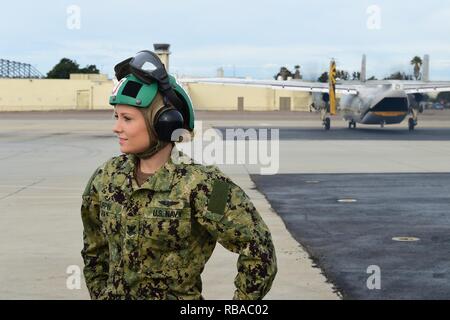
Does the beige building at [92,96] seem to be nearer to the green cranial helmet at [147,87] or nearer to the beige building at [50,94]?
the beige building at [50,94]

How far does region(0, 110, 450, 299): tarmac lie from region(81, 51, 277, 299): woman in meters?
5.10

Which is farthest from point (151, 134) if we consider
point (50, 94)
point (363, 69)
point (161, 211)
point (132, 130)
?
point (50, 94)

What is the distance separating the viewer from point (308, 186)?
67.1 feet

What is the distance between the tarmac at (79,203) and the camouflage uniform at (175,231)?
508 cm

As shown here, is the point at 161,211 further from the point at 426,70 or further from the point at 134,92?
the point at 426,70

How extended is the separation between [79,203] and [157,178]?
13.6 m

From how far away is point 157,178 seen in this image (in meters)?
3.70

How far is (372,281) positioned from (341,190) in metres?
10.0

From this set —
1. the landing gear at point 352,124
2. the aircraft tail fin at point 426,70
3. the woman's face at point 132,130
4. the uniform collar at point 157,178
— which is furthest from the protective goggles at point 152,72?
the aircraft tail fin at point 426,70

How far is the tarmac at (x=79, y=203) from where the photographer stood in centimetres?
931

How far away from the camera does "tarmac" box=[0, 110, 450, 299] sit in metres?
9.31

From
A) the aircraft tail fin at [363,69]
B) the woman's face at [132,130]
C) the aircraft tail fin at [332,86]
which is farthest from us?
the aircraft tail fin at [363,69]

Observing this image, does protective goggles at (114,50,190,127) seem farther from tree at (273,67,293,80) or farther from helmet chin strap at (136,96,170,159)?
tree at (273,67,293,80)
